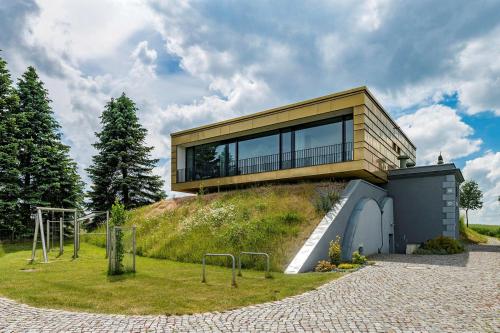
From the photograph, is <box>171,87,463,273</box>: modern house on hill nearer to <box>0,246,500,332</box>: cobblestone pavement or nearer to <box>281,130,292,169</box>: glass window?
<box>281,130,292,169</box>: glass window

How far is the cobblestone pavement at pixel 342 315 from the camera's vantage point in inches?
238

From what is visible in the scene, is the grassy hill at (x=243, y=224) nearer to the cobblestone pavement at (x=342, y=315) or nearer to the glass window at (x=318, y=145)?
the glass window at (x=318, y=145)

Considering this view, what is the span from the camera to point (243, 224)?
1557 centimetres

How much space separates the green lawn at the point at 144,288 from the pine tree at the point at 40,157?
10160mm

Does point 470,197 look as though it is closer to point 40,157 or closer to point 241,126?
point 241,126

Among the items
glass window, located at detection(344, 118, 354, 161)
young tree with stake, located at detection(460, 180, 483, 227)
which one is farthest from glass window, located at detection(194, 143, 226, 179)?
young tree with stake, located at detection(460, 180, 483, 227)

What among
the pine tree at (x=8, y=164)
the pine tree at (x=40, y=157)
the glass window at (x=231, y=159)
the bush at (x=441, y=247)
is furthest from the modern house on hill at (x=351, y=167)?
the pine tree at (x=8, y=164)

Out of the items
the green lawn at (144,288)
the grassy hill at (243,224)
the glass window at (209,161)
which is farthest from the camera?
the glass window at (209,161)

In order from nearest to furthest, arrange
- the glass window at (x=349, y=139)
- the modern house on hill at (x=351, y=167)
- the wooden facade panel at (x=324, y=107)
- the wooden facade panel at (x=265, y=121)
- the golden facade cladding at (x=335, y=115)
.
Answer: the modern house on hill at (x=351, y=167)
the golden facade cladding at (x=335, y=115)
the glass window at (x=349, y=139)
the wooden facade panel at (x=324, y=107)
the wooden facade panel at (x=265, y=121)

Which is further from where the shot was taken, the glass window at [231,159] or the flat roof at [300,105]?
the glass window at [231,159]

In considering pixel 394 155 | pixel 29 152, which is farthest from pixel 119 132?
pixel 394 155

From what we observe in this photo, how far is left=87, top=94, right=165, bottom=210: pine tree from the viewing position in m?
29.6

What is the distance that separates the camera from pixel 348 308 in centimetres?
721

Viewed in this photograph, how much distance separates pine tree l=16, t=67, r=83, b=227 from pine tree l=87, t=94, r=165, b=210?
4.62m
